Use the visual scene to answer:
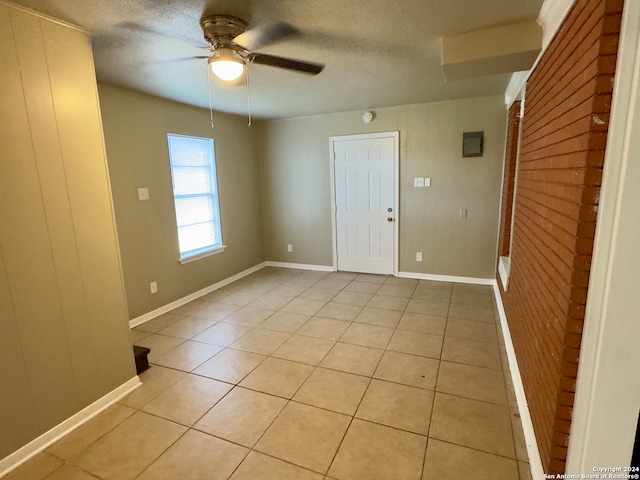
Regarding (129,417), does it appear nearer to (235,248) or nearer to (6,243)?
(6,243)

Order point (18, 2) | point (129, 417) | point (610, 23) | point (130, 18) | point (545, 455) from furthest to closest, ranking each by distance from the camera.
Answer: point (129, 417), point (130, 18), point (18, 2), point (545, 455), point (610, 23)

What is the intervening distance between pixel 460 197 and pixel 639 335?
3.34 metres

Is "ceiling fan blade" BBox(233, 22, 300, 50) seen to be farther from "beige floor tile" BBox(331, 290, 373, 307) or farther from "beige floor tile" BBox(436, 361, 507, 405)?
"beige floor tile" BBox(331, 290, 373, 307)

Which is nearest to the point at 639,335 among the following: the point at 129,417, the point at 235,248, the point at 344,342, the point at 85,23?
the point at 344,342

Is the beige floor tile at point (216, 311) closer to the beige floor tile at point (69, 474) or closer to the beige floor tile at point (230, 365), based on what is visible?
the beige floor tile at point (230, 365)

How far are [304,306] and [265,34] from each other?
8.88 ft

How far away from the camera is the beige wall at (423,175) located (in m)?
4.07

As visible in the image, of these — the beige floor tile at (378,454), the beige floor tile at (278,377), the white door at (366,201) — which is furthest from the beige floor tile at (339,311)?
the beige floor tile at (378,454)

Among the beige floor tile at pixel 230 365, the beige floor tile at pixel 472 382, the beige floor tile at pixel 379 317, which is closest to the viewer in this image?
the beige floor tile at pixel 472 382

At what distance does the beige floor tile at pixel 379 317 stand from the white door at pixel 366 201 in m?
1.29

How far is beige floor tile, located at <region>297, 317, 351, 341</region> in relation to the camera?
3.10 metres

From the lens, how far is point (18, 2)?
1631mm

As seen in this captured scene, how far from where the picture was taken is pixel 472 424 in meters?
1.95

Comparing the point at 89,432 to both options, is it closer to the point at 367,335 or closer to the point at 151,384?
the point at 151,384
